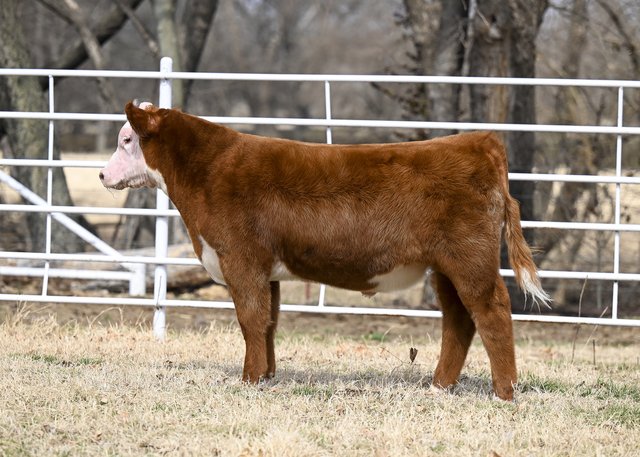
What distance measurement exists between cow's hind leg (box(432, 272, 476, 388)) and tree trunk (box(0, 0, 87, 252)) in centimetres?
654

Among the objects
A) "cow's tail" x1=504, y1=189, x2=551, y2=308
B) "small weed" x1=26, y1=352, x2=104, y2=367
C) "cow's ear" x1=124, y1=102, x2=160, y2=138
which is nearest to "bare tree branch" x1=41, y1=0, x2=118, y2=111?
"small weed" x1=26, y1=352, x2=104, y2=367

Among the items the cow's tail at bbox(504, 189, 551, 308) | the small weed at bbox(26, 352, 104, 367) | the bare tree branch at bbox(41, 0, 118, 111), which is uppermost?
the bare tree branch at bbox(41, 0, 118, 111)

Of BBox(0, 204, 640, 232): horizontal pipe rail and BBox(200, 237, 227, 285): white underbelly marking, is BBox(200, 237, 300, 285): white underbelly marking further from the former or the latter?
BBox(0, 204, 640, 232): horizontal pipe rail

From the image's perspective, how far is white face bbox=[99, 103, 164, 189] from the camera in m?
6.35

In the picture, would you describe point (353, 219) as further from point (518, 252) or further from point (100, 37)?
point (100, 37)

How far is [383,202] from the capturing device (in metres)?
5.88

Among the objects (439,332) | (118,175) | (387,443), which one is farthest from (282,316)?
(387,443)

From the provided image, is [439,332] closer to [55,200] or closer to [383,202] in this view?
[383,202]

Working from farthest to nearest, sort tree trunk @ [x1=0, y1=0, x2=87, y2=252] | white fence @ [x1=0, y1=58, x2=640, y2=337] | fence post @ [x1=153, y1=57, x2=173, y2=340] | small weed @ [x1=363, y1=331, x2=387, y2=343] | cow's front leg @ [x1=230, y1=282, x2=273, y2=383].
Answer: tree trunk @ [x1=0, y1=0, x2=87, y2=252]
small weed @ [x1=363, y1=331, x2=387, y2=343]
fence post @ [x1=153, y1=57, x2=173, y2=340]
white fence @ [x1=0, y1=58, x2=640, y2=337]
cow's front leg @ [x1=230, y1=282, x2=273, y2=383]

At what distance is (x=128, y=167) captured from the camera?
20.9 feet

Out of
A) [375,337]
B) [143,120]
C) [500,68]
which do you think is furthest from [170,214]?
[500,68]

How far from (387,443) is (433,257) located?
4.20 ft

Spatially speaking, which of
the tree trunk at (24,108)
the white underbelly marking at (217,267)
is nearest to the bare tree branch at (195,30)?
the tree trunk at (24,108)

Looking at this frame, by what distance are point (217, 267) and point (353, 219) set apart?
0.87 meters
